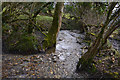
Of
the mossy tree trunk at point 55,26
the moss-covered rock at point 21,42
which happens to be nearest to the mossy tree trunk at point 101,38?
the mossy tree trunk at point 55,26

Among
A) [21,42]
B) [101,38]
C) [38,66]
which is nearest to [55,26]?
[21,42]

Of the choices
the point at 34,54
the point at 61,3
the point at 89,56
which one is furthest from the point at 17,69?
the point at 61,3

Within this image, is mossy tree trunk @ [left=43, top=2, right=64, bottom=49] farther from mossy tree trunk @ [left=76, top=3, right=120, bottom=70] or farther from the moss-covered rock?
mossy tree trunk @ [left=76, top=3, right=120, bottom=70]

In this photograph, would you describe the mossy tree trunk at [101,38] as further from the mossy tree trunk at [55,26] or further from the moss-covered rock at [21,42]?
the moss-covered rock at [21,42]

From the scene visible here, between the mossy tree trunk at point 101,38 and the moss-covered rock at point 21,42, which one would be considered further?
the moss-covered rock at point 21,42

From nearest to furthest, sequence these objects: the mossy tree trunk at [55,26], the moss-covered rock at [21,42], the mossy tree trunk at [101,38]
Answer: the mossy tree trunk at [101,38] < the moss-covered rock at [21,42] < the mossy tree trunk at [55,26]

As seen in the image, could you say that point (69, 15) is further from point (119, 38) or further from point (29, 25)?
point (29, 25)

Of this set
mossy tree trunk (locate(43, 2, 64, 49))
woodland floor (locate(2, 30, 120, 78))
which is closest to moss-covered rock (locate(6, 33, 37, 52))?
woodland floor (locate(2, 30, 120, 78))

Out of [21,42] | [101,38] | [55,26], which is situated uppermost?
[55,26]

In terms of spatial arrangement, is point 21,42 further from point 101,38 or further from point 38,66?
point 101,38

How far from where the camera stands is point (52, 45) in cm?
464

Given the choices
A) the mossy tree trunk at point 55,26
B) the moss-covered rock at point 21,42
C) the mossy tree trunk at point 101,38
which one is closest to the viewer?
the mossy tree trunk at point 101,38

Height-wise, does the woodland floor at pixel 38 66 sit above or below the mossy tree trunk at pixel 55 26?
below

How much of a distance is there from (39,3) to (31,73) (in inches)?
133
